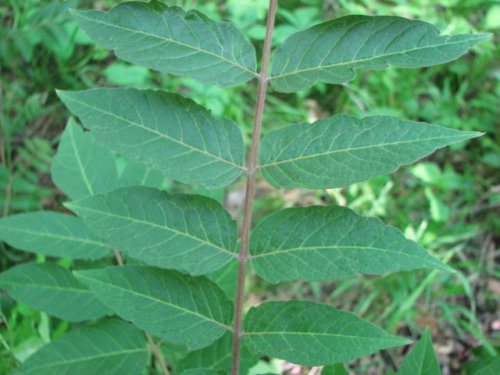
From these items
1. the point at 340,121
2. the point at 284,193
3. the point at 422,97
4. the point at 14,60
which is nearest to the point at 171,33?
the point at 340,121

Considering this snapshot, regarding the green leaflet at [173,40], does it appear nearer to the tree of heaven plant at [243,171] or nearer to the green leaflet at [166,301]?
the tree of heaven plant at [243,171]

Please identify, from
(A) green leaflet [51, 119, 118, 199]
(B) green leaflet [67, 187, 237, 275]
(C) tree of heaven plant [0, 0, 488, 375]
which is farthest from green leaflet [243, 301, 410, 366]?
(A) green leaflet [51, 119, 118, 199]

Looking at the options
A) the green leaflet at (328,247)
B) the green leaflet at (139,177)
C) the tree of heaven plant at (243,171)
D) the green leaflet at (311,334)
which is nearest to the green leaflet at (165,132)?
the tree of heaven plant at (243,171)

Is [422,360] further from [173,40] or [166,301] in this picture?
[173,40]

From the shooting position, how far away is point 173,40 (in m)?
1.03

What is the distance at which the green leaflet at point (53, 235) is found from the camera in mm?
1430

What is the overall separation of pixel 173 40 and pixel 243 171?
10.7 inches

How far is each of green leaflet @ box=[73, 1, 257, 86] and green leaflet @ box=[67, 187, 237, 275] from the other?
24 cm

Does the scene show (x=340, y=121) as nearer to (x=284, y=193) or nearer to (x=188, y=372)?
(x=188, y=372)

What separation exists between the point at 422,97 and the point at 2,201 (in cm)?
266

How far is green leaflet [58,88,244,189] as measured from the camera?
102 cm

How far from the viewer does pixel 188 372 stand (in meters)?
1.12

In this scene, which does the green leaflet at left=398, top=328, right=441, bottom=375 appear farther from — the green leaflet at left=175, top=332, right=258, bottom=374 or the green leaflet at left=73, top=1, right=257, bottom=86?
the green leaflet at left=73, top=1, right=257, bottom=86

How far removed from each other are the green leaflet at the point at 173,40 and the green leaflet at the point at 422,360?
0.61m
